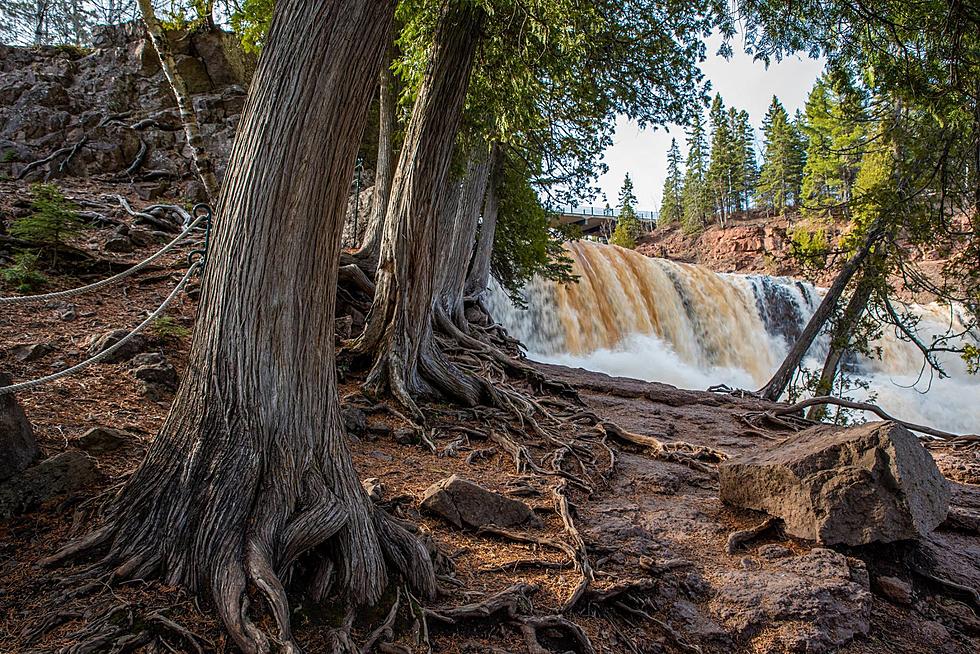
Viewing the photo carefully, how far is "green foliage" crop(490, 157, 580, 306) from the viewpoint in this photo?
37.8 ft

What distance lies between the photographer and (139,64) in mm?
15258

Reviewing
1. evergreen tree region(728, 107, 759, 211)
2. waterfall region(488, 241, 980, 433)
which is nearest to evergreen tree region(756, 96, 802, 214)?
evergreen tree region(728, 107, 759, 211)

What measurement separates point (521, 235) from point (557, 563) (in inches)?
364

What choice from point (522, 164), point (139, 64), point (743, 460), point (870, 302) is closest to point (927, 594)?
point (743, 460)

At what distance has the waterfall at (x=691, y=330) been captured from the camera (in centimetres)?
1418

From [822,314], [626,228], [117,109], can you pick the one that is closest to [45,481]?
[822,314]

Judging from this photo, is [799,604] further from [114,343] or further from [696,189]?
[696,189]

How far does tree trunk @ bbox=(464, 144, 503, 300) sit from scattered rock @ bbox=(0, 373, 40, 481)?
827cm

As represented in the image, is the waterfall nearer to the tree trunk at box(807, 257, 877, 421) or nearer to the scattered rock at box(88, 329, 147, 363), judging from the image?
the tree trunk at box(807, 257, 877, 421)

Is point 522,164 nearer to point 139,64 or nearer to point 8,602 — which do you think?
point 8,602

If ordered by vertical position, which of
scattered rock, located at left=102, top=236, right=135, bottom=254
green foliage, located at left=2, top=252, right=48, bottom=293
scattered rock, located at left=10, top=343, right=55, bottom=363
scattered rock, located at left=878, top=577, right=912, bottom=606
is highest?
scattered rock, located at left=102, top=236, right=135, bottom=254

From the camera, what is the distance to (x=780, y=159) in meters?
45.4

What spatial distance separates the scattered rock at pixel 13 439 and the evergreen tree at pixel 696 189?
4935 centimetres

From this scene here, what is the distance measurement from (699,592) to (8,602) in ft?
11.7
